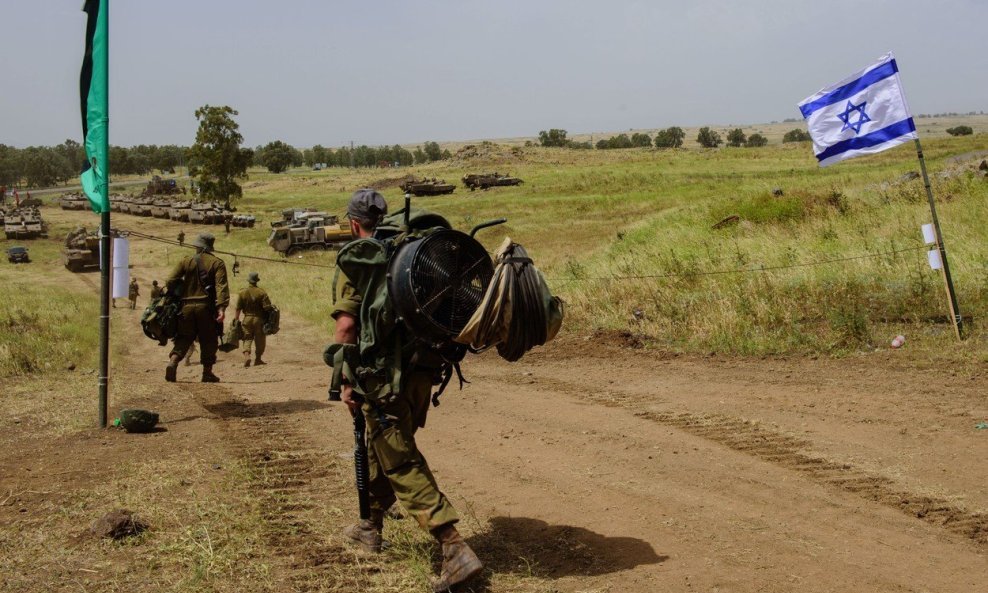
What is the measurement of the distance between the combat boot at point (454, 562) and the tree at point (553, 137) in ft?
350

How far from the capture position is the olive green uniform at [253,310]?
1405 centimetres

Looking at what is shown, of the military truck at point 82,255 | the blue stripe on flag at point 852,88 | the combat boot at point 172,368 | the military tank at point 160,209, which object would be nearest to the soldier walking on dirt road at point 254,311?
the combat boot at point 172,368

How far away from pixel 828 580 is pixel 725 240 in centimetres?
1431

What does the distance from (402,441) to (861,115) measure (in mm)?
8740

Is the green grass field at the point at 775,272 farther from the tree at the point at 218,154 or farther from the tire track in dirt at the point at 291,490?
the tree at the point at 218,154

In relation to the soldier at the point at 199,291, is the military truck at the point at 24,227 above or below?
above

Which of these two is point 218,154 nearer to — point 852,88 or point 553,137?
point 852,88

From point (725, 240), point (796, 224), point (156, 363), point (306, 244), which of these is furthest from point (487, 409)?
point (306, 244)

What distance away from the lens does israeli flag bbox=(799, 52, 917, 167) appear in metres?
10.8

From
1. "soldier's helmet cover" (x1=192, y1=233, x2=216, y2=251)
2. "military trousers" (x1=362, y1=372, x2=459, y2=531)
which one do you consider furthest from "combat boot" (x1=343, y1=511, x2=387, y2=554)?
"soldier's helmet cover" (x1=192, y1=233, x2=216, y2=251)

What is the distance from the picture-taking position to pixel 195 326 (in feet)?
34.6

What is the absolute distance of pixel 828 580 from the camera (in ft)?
14.8

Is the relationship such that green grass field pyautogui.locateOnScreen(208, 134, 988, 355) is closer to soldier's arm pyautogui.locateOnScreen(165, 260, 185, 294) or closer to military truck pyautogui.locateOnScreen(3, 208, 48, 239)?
soldier's arm pyautogui.locateOnScreen(165, 260, 185, 294)

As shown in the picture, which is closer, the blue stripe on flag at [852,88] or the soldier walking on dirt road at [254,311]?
the blue stripe on flag at [852,88]
